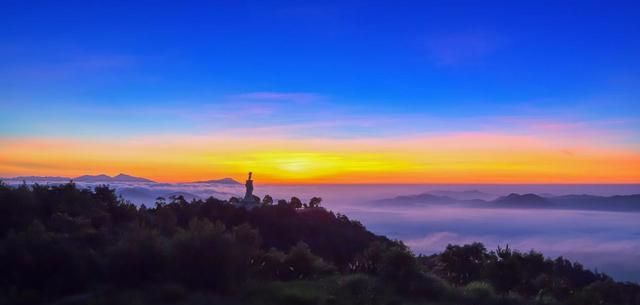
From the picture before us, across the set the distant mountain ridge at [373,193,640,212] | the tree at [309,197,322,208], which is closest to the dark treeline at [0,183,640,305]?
the tree at [309,197,322,208]

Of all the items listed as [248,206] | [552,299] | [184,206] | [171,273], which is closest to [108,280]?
[171,273]

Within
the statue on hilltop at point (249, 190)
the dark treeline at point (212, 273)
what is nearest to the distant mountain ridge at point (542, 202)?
the statue on hilltop at point (249, 190)

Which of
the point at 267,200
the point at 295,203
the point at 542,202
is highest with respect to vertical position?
the point at 542,202

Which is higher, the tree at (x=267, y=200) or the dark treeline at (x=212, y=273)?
the tree at (x=267, y=200)

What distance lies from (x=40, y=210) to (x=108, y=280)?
7.13 metres

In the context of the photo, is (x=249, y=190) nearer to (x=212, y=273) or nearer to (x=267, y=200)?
(x=267, y=200)

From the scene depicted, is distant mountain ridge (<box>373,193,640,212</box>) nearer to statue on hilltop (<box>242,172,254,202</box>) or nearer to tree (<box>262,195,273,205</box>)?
tree (<box>262,195,273,205</box>)

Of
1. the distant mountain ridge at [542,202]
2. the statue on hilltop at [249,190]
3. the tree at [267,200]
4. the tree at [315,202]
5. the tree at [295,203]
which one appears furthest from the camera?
the distant mountain ridge at [542,202]

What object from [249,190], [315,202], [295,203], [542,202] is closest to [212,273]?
[249,190]

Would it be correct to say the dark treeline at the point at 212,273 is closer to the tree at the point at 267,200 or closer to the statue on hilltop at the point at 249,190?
the statue on hilltop at the point at 249,190

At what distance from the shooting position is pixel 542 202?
15900 cm

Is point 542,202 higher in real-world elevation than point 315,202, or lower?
higher

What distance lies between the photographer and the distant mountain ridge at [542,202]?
142875 millimetres

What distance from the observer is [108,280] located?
35.2ft
